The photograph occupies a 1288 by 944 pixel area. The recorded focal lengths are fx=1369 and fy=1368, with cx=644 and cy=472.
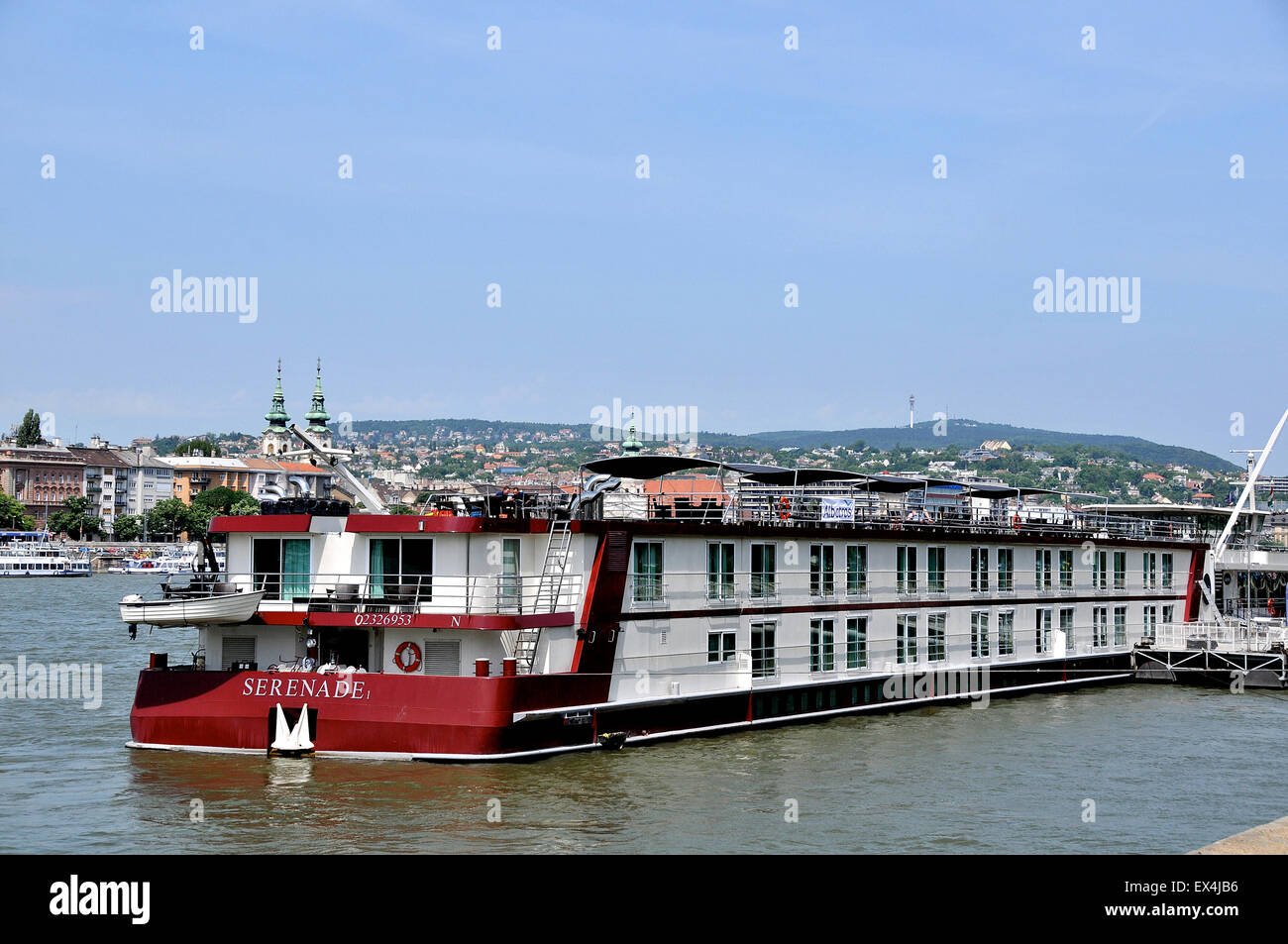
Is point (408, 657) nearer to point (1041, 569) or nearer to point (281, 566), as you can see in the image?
point (281, 566)

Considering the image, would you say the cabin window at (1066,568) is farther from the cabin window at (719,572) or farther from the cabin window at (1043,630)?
the cabin window at (719,572)

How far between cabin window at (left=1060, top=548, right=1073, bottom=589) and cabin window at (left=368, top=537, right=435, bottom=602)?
70.9 feet

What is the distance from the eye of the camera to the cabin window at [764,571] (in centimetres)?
2947

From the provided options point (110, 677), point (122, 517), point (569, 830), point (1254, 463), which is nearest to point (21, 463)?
point (122, 517)

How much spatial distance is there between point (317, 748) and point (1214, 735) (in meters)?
19.8

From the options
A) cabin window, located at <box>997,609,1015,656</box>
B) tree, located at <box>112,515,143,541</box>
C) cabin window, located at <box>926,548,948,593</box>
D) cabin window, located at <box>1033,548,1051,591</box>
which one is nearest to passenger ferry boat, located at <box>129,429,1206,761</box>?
cabin window, located at <box>926,548,948,593</box>

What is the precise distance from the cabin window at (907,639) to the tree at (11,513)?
482ft

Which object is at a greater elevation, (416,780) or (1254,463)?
(1254,463)

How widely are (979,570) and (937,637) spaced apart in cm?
266

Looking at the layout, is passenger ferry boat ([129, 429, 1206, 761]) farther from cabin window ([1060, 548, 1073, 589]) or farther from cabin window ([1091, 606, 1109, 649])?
cabin window ([1091, 606, 1109, 649])

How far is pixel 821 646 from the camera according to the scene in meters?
30.8

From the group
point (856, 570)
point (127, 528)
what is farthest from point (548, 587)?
point (127, 528)

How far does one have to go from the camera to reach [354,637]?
25297 millimetres
